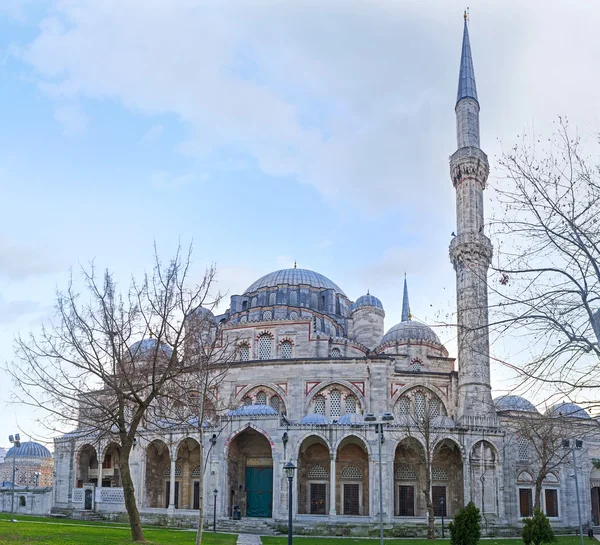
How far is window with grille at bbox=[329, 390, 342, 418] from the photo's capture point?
40.4 metres

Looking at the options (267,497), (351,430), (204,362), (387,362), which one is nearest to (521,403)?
(387,362)

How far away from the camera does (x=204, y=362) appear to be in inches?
851

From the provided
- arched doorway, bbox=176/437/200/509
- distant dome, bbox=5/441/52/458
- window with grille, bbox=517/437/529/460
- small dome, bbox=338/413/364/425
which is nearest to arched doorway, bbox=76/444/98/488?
arched doorway, bbox=176/437/200/509

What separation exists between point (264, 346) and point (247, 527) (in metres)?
13.8

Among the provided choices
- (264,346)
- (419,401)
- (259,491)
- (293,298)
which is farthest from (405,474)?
(293,298)

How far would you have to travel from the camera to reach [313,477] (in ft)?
127

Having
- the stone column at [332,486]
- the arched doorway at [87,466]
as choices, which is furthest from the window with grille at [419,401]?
the arched doorway at [87,466]

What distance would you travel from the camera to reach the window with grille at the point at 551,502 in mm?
39938

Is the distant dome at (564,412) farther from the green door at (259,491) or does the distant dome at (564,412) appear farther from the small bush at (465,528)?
the green door at (259,491)

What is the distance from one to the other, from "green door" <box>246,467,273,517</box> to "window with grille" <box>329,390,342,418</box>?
195 inches

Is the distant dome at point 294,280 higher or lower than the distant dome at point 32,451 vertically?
higher

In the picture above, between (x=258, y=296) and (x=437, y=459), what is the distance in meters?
18.0

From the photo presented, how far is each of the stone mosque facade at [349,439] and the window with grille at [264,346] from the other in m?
0.09

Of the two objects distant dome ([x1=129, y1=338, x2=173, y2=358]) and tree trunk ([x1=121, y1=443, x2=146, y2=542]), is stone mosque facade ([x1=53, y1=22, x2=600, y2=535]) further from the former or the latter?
tree trunk ([x1=121, y1=443, x2=146, y2=542])
